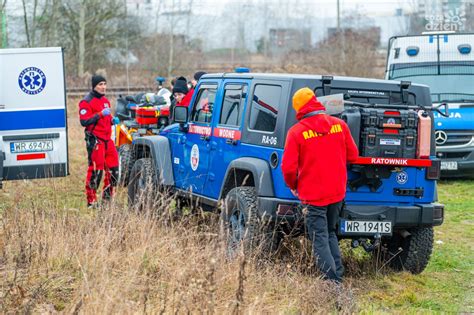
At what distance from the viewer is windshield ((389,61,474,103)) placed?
49.1 feet

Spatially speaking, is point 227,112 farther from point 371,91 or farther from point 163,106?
point 163,106

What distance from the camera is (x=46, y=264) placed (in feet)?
21.9

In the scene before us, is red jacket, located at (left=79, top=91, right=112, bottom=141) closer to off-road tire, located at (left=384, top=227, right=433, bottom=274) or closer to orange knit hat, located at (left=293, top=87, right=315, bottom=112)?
off-road tire, located at (left=384, top=227, right=433, bottom=274)

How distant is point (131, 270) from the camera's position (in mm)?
6242

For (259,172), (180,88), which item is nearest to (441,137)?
(180,88)

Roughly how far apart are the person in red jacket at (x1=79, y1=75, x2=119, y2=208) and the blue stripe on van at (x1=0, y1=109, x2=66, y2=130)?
1.27 feet

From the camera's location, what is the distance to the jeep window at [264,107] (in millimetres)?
7840

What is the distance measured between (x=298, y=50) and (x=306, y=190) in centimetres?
4178

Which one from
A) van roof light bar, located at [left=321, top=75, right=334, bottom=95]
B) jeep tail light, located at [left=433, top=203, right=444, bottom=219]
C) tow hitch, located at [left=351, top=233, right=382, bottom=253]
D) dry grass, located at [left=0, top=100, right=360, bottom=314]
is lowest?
tow hitch, located at [left=351, top=233, right=382, bottom=253]

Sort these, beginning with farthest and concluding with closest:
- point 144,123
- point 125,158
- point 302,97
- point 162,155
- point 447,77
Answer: point 447,77 → point 144,123 → point 125,158 → point 162,155 → point 302,97

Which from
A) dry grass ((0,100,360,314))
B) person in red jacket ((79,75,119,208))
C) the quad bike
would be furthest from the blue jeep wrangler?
the quad bike

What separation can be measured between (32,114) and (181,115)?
91.1 inches

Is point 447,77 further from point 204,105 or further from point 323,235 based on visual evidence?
point 323,235

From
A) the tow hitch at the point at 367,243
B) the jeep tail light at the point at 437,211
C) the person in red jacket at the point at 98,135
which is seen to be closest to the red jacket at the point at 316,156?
the tow hitch at the point at 367,243
